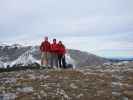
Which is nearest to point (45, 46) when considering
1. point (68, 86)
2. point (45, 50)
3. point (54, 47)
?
point (45, 50)

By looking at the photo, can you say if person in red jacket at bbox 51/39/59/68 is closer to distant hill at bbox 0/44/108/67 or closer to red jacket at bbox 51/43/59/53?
red jacket at bbox 51/43/59/53

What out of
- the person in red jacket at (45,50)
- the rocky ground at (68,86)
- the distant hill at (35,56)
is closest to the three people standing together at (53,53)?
the person in red jacket at (45,50)

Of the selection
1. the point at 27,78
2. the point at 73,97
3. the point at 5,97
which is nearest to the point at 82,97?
the point at 73,97

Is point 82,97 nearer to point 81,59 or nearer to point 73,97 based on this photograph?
point 73,97

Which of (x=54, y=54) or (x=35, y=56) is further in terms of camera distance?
(x=35, y=56)

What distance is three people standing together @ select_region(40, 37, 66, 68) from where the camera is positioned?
3844 cm

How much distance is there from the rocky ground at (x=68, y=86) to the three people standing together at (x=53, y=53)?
15219 mm

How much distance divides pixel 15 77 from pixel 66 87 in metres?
4.43

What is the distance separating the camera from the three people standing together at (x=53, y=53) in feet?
126

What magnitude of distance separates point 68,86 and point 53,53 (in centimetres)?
2055

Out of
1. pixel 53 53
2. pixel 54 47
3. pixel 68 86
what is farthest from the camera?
pixel 53 53

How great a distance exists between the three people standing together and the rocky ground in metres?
15.2

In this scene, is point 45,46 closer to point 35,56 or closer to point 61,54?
point 61,54

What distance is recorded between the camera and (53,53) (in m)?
39.6
